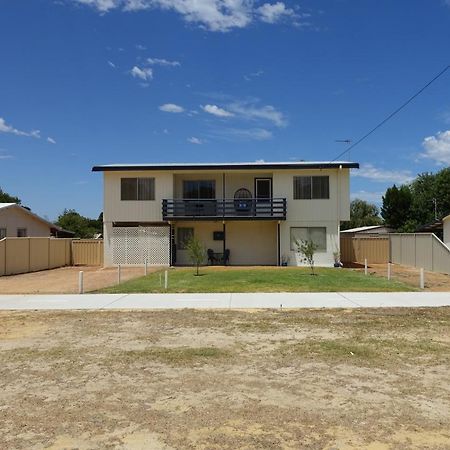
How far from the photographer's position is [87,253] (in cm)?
3684

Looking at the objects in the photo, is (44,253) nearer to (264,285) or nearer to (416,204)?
(264,285)

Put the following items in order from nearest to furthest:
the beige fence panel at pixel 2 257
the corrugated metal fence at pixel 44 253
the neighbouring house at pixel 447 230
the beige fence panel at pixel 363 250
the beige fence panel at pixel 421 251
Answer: the beige fence panel at pixel 421 251 → the beige fence panel at pixel 2 257 → the corrugated metal fence at pixel 44 253 → the neighbouring house at pixel 447 230 → the beige fence panel at pixel 363 250

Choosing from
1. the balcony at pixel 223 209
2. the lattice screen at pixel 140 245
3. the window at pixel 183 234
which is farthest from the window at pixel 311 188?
the lattice screen at pixel 140 245

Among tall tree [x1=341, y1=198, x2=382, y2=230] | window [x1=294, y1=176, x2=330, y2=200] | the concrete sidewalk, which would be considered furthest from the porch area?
tall tree [x1=341, y1=198, x2=382, y2=230]

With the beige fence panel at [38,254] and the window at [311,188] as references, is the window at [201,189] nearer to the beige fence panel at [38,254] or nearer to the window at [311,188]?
the window at [311,188]

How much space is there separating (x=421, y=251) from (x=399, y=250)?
4288 millimetres

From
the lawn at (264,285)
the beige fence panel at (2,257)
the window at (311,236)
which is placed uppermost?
the window at (311,236)

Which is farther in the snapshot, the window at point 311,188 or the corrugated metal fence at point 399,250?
the window at point 311,188

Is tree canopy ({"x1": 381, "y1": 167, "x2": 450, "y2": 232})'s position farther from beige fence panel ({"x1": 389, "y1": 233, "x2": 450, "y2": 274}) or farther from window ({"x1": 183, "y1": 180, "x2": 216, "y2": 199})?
window ({"x1": 183, "y1": 180, "x2": 216, "y2": 199})

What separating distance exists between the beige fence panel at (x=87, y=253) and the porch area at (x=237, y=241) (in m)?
6.53

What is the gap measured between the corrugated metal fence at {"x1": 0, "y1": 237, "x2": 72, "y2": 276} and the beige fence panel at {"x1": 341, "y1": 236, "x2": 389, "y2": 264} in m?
19.3

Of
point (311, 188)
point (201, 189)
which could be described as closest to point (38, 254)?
point (201, 189)

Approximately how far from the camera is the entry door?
1332 inches

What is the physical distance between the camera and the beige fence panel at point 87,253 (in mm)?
36688
